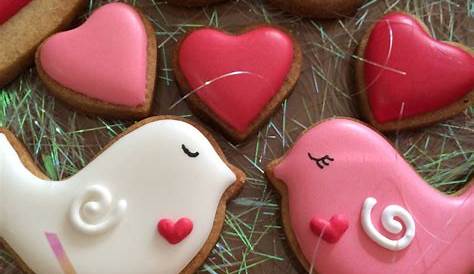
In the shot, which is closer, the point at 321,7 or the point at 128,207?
the point at 128,207

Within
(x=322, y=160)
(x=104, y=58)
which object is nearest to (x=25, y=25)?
(x=104, y=58)

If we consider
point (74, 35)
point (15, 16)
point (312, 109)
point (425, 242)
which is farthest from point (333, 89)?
point (15, 16)

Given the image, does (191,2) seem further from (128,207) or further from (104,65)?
(128,207)

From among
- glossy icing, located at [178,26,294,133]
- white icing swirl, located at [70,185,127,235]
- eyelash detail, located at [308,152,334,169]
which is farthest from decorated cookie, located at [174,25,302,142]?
white icing swirl, located at [70,185,127,235]

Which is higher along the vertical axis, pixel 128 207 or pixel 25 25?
pixel 25 25

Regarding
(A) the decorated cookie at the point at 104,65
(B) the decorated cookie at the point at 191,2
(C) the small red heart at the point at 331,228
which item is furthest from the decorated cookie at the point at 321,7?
(C) the small red heart at the point at 331,228

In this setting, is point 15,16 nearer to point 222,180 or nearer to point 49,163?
point 49,163

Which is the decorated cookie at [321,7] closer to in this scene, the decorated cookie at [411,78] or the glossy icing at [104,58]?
the decorated cookie at [411,78]

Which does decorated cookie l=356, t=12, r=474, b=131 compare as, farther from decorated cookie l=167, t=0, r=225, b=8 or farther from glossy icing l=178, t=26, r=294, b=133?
decorated cookie l=167, t=0, r=225, b=8
